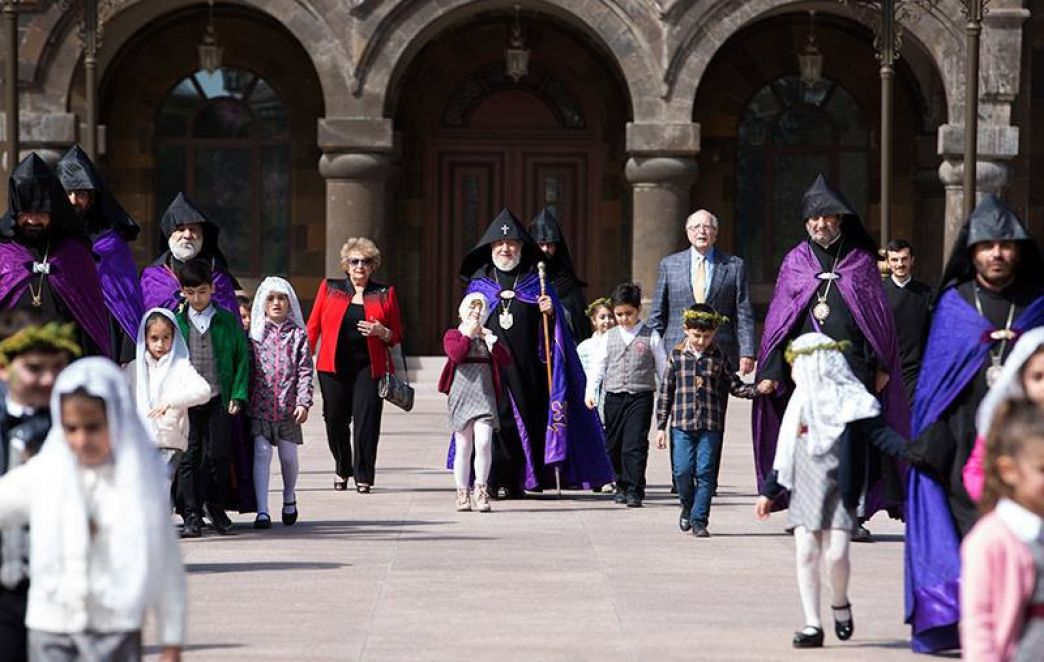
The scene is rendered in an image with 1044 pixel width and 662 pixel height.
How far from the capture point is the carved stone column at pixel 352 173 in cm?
2569

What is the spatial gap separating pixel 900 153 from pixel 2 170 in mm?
10486

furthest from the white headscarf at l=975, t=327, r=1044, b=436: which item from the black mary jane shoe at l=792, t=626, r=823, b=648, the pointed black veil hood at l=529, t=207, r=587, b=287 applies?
the pointed black veil hood at l=529, t=207, r=587, b=287

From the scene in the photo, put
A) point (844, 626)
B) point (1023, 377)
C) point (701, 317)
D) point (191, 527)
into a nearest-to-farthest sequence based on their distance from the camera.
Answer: point (1023, 377), point (844, 626), point (191, 527), point (701, 317)

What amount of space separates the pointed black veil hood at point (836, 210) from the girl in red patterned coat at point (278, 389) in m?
2.99

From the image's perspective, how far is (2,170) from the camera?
26.5 m

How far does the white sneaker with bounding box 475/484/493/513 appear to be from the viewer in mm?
14359

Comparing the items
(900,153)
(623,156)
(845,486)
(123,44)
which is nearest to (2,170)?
(123,44)

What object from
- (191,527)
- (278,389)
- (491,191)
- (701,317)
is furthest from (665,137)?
Answer: (191,527)

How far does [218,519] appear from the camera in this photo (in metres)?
13.0

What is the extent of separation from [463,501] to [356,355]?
1540mm

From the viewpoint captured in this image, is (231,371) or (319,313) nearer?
(231,371)

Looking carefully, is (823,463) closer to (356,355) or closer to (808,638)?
(808,638)

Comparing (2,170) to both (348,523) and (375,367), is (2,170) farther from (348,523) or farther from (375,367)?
(348,523)

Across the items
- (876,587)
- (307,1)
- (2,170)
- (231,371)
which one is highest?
(307,1)
